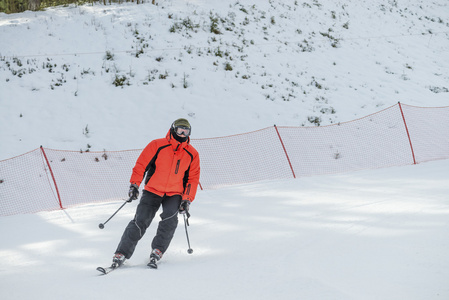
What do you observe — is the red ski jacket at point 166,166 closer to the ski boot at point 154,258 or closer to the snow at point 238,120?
the ski boot at point 154,258

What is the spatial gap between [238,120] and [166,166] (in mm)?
9218

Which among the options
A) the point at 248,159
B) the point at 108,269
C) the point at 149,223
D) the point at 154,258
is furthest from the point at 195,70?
the point at 108,269

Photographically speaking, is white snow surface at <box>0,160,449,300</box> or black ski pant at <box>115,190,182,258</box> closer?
white snow surface at <box>0,160,449,300</box>

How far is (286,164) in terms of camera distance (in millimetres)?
12359

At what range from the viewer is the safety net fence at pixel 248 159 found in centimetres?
1056

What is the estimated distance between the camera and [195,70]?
1644 cm

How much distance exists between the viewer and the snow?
4.88 m

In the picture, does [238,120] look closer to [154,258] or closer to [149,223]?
[149,223]

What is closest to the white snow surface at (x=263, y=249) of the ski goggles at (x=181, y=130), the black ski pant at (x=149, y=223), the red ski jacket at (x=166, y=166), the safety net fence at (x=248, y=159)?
the black ski pant at (x=149, y=223)

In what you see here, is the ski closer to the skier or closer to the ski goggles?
the skier

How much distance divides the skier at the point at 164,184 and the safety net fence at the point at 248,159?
4.56 meters

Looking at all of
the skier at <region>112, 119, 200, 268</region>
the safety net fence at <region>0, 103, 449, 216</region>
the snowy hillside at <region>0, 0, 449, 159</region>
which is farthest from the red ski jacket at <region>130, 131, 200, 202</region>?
the snowy hillside at <region>0, 0, 449, 159</region>

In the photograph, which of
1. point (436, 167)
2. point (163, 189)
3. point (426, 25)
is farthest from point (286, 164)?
point (426, 25)

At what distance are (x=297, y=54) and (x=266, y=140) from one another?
279 inches
